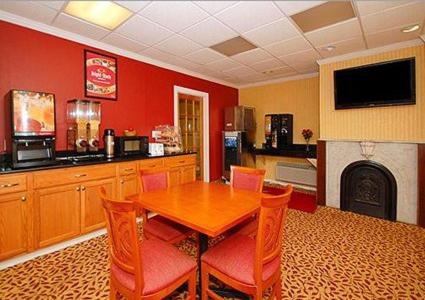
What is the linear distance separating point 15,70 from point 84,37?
927 millimetres

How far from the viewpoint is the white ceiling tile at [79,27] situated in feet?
8.20

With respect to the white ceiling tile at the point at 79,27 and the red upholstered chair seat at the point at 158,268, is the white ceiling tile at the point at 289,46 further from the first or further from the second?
the red upholstered chair seat at the point at 158,268

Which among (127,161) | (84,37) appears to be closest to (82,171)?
(127,161)

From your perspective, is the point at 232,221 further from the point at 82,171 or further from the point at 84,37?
the point at 84,37

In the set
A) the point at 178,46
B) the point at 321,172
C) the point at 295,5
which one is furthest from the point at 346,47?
the point at 178,46

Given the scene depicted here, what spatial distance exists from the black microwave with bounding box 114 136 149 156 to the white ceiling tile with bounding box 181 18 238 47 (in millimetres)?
1655

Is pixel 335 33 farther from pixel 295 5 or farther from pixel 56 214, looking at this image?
pixel 56 214

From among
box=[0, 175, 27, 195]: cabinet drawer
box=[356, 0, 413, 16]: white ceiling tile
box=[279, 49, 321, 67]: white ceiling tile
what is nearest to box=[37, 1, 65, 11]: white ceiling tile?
box=[0, 175, 27, 195]: cabinet drawer

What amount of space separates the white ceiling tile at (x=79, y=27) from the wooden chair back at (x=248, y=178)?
2.42 metres

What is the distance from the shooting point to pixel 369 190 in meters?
3.49

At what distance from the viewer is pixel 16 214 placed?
2.09 m

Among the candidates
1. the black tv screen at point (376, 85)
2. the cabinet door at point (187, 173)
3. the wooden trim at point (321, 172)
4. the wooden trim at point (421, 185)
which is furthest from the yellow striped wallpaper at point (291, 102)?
the cabinet door at point (187, 173)

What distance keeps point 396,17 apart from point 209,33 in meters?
2.17

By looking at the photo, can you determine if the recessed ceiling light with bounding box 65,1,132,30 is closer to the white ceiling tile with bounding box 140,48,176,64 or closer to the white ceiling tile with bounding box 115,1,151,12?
the white ceiling tile with bounding box 115,1,151,12
